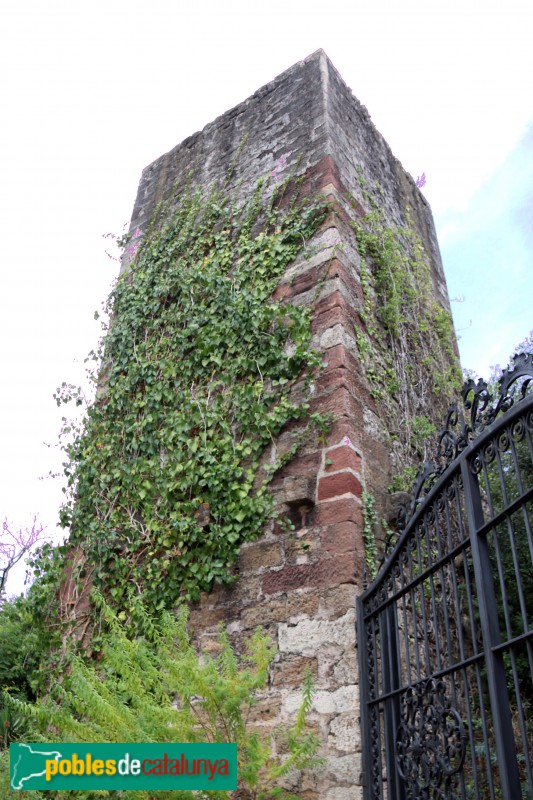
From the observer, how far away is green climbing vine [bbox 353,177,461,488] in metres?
4.53

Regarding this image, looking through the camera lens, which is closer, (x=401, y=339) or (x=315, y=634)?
(x=315, y=634)

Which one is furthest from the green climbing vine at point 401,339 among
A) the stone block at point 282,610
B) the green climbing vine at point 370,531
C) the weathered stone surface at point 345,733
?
the weathered stone surface at point 345,733

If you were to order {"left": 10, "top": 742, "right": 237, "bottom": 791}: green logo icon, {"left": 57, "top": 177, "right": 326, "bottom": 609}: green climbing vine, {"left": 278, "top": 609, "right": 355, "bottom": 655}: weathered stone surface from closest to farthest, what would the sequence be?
{"left": 10, "top": 742, "right": 237, "bottom": 791}: green logo icon
{"left": 278, "top": 609, "right": 355, "bottom": 655}: weathered stone surface
{"left": 57, "top": 177, "right": 326, "bottom": 609}: green climbing vine

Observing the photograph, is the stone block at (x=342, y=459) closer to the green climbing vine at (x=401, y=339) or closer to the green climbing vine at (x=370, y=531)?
the green climbing vine at (x=370, y=531)

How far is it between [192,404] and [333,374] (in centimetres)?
103

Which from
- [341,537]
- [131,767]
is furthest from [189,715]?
[341,537]

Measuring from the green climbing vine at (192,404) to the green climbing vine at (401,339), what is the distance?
561 millimetres

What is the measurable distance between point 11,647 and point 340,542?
3.62 m

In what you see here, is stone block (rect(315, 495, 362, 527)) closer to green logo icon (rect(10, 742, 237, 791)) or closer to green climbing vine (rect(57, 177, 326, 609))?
green climbing vine (rect(57, 177, 326, 609))

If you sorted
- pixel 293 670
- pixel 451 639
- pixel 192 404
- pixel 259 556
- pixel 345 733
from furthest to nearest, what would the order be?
pixel 192 404, pixel 259 556, pixel 293 670, pixel 345 733, pixel 451 639

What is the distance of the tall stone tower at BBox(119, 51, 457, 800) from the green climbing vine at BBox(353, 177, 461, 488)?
0.02 meters

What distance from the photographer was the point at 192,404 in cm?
454

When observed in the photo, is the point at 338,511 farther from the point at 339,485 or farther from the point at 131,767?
the point at 131,767

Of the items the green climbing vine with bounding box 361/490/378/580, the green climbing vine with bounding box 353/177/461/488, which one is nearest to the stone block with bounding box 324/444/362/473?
the green climbing vine with bounding box 361/490/378/580
